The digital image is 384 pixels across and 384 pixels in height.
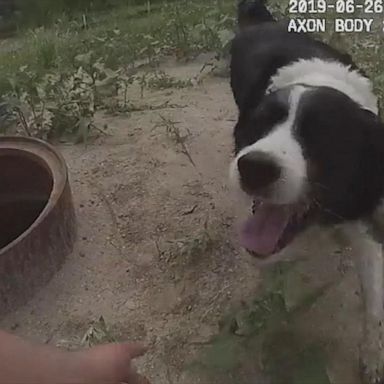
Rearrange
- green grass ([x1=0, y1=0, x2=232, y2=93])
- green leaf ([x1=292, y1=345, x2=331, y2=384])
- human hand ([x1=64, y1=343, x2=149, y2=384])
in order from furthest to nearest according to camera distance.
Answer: green grass ([x1=0, y1=0, x2=232, y2=93])
green leaf ([x1=292, y1=345, x2=331, y2=384])
human hand ([x1=64, y1=343, x2=149, y2=384])

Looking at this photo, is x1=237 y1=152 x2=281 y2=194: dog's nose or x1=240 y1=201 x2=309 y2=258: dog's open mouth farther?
x1=240 y1=201 x2=309 y2=258: dog's open mouth

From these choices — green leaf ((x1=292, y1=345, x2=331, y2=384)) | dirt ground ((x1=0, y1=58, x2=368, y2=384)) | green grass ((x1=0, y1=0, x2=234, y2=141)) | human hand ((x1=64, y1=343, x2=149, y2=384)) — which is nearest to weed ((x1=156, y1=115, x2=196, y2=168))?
dirt ground ((x1=0, y1=58, x2=368, y2=384))

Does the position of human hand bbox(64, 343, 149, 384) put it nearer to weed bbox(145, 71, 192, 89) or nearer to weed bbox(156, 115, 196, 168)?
weed bbox(156, 115, 196, 168)

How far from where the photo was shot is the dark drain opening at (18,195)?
2336mm

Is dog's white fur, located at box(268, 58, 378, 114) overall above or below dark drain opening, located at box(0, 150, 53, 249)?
above

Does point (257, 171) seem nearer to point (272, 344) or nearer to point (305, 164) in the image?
point (305, 164)

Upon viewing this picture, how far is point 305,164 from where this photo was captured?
1667mm

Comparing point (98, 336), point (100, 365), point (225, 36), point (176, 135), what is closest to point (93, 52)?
point (225, 36)

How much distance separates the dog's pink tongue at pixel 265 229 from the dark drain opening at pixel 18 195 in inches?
28.7

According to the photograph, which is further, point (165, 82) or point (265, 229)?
point (165, 82)

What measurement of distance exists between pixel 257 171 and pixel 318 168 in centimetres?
14

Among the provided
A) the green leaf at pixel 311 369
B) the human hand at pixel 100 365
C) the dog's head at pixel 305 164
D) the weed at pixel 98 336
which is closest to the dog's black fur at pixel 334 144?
the dog's head at pixel 305 164

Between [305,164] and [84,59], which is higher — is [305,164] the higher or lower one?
the higher one

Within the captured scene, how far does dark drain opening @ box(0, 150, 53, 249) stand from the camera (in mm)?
2336
